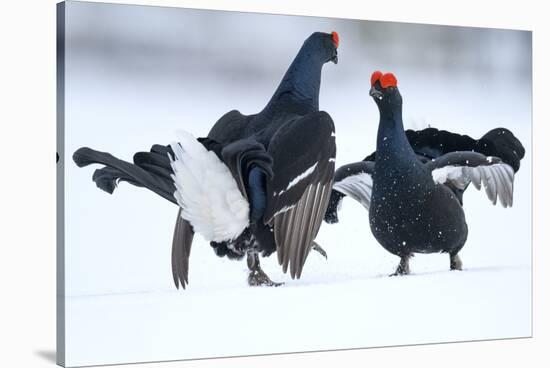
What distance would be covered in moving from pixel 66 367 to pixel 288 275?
3.02 feet

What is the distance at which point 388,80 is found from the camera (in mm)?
4215

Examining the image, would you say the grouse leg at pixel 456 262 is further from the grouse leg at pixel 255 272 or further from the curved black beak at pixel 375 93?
the grouse leg at pixel 255 272

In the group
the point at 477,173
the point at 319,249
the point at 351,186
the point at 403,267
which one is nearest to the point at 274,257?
the point at 319,249

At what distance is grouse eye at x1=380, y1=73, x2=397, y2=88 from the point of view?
420 cm

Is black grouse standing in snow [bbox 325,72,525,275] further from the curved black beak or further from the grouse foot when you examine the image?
the grouse foot

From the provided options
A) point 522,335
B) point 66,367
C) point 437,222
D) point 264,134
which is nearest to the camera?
point 66,367

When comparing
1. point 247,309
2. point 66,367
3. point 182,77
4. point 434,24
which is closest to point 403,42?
point 434,24

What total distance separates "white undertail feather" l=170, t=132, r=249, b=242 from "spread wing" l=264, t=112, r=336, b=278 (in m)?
0.13

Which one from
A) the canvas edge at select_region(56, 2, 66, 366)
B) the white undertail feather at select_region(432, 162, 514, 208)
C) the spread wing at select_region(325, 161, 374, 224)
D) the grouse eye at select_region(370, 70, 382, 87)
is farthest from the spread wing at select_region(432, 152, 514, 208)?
the canvas edge at select_region(56, 2, 66, 366)

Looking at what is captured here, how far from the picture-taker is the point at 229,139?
3.86 metres

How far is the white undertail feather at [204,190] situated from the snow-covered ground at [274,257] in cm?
6

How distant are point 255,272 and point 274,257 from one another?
0.10 metres

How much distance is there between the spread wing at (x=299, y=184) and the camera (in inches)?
151

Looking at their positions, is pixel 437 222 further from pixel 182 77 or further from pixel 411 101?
pixel 182 77
